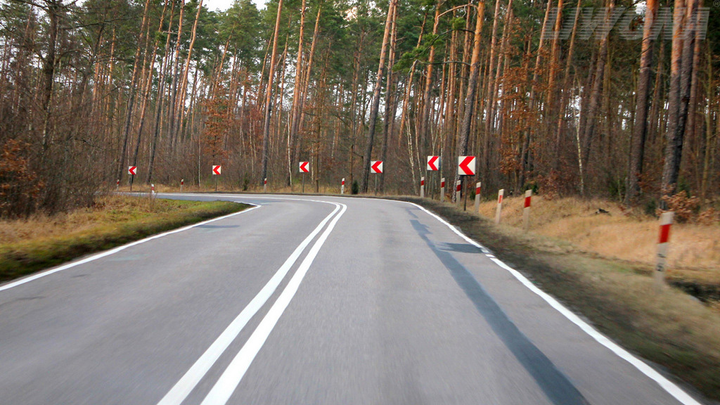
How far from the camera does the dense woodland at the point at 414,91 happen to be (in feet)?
48.9

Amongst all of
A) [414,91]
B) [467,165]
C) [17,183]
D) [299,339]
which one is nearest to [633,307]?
[299,339]

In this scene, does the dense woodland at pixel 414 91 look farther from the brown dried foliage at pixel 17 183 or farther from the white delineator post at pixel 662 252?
the white delineator post at pixel 662 252

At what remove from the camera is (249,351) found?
15.3ft

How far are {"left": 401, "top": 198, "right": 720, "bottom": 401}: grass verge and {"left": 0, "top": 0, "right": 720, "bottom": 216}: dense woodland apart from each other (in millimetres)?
6719

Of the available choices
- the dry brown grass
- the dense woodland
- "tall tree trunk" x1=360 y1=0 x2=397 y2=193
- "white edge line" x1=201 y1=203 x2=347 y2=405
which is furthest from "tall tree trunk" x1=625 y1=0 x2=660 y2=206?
→ "tall tree trunk" x1=360 y1=0 x2=397 y2=193

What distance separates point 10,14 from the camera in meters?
14.2

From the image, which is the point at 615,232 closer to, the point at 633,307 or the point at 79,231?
the point at 633,307

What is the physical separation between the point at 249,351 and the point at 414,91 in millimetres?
53248

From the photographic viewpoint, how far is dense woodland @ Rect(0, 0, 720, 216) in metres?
14.9

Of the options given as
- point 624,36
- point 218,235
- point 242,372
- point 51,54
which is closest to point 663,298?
point 242,372

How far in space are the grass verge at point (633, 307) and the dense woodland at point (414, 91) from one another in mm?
6719

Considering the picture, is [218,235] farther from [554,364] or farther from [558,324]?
[554,364]

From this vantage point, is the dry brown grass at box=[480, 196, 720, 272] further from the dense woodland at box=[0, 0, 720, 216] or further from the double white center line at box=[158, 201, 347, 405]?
the double white center line at box=[158, 201, 347, 405]

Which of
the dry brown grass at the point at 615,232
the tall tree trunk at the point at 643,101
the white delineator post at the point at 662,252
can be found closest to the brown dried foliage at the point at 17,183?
Answer: the dry brown grass at the point at 615,232
